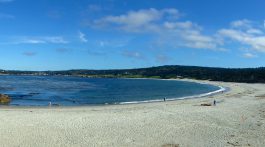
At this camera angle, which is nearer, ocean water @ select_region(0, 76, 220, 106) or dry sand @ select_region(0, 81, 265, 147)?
dry sand @ select_region(0, 81, 265, 147)

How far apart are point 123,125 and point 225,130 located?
6689mm

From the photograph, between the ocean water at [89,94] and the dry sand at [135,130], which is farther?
the ocean water at [89,94]

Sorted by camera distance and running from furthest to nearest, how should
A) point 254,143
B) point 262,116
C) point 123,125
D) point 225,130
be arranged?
1. point 262,116
2. point 123,125
3. point 225,130
4. point 254,143

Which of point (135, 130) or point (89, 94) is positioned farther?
point (89, 94)

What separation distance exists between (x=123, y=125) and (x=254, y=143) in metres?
8.92

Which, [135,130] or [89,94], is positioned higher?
[135,130]

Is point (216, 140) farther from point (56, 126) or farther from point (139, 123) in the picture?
point (56, 126)

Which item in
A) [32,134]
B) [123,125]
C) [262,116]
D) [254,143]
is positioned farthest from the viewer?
[262,116]

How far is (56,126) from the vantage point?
78.4 ft

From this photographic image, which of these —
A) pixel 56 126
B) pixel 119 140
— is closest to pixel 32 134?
pixel 56 126

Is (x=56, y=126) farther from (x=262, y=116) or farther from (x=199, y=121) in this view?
(x=262, y=116)

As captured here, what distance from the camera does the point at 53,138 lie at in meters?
20.1

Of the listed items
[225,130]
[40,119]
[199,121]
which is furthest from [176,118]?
[40,119]

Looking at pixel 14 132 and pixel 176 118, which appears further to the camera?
pixel 176 118
